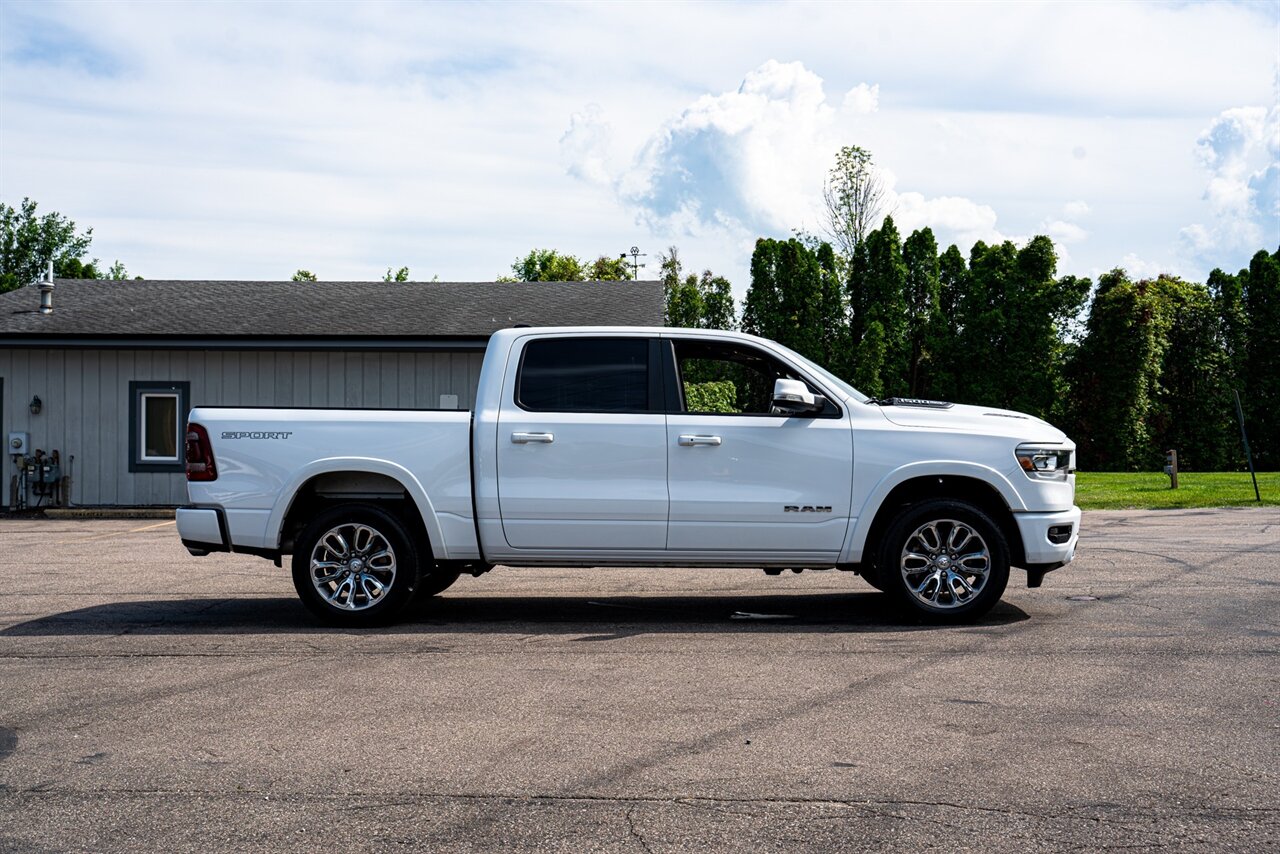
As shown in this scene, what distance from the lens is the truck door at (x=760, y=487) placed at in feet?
26.5

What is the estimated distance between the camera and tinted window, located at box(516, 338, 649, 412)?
27.1 feet

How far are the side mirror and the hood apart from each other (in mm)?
524

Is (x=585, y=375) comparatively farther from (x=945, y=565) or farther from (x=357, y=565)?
(x=945, y=565)

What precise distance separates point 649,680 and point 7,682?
3516 mm

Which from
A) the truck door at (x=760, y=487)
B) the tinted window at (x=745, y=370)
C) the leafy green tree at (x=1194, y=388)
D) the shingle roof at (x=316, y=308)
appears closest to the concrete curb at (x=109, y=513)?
the shingle roof at (x=316, y=308)

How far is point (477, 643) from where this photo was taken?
758 centimetres

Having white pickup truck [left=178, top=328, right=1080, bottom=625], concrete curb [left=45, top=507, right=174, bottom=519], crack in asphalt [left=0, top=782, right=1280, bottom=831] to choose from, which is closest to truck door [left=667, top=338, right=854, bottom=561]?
white pickup truck [left=178, top=328, right=1080, bottom=625]

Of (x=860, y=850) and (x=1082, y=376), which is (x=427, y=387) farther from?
(x=1082, y=376)

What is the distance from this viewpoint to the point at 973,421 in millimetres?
8266

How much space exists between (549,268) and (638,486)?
220ft

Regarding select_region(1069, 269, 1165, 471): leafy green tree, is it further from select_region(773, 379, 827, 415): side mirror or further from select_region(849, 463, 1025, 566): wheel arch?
select_region(773, 379, 827, 415): side mirror

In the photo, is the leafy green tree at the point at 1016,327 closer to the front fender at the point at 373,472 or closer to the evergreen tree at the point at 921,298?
the evergreen tree at the point at 921,298

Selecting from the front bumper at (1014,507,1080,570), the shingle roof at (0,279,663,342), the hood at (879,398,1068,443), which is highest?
the shingle roof at (0,279,663,342)

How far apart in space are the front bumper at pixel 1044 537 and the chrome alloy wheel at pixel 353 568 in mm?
4340
